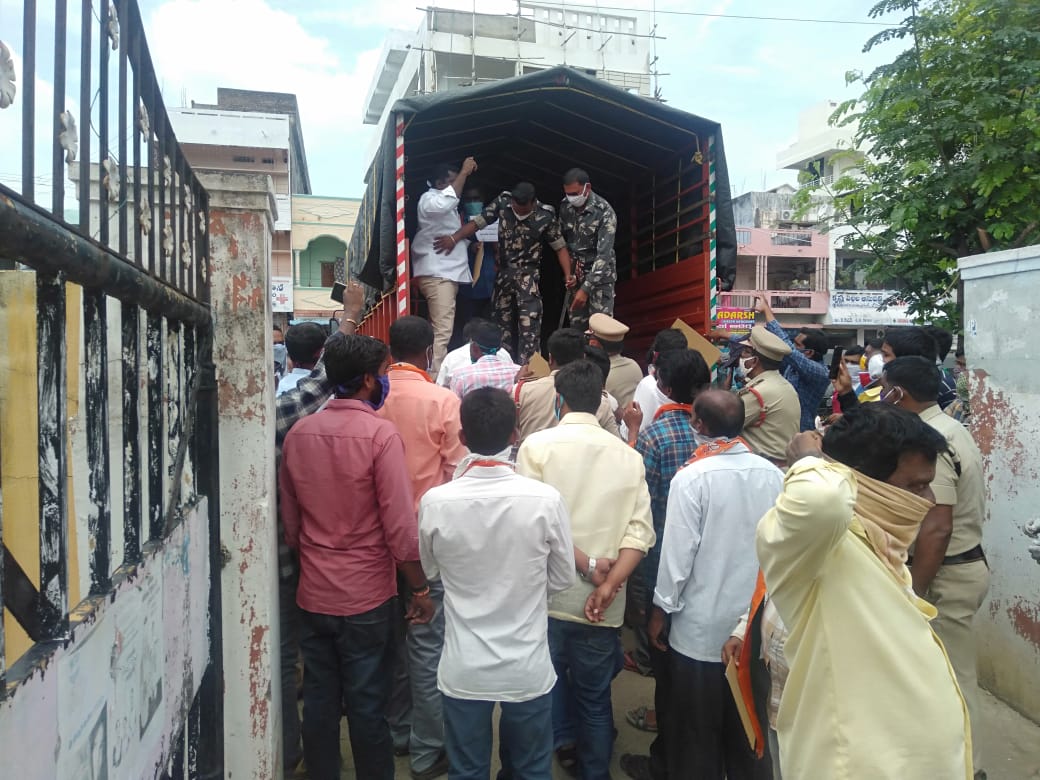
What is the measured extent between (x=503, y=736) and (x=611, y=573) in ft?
2.31

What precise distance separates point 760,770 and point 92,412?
276cm

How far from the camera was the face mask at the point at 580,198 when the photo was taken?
250 inches

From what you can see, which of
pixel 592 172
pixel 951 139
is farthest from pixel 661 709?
pixel 951 139

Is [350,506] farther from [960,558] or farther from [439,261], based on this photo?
[439,261]

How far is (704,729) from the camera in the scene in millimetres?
2871

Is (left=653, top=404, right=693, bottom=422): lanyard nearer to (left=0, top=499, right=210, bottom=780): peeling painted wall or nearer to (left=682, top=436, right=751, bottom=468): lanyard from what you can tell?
(left=682, top=436, right=751, bottom=468): lanyard

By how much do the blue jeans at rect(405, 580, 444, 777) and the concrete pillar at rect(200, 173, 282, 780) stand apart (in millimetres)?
684

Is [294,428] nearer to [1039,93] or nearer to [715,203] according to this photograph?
[715,203]

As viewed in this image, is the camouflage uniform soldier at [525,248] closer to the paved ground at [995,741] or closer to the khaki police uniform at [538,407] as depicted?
the khaki police uniform at [538,407]

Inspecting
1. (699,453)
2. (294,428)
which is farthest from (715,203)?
(294,428)

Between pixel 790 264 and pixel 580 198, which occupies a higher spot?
pixel 790 264

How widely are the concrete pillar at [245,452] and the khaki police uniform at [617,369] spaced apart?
250 centimetres

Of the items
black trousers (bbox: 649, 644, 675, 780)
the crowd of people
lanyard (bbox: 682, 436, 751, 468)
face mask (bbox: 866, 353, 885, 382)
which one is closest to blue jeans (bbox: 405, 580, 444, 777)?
the crowd of people

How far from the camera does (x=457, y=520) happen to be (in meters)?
2.45
